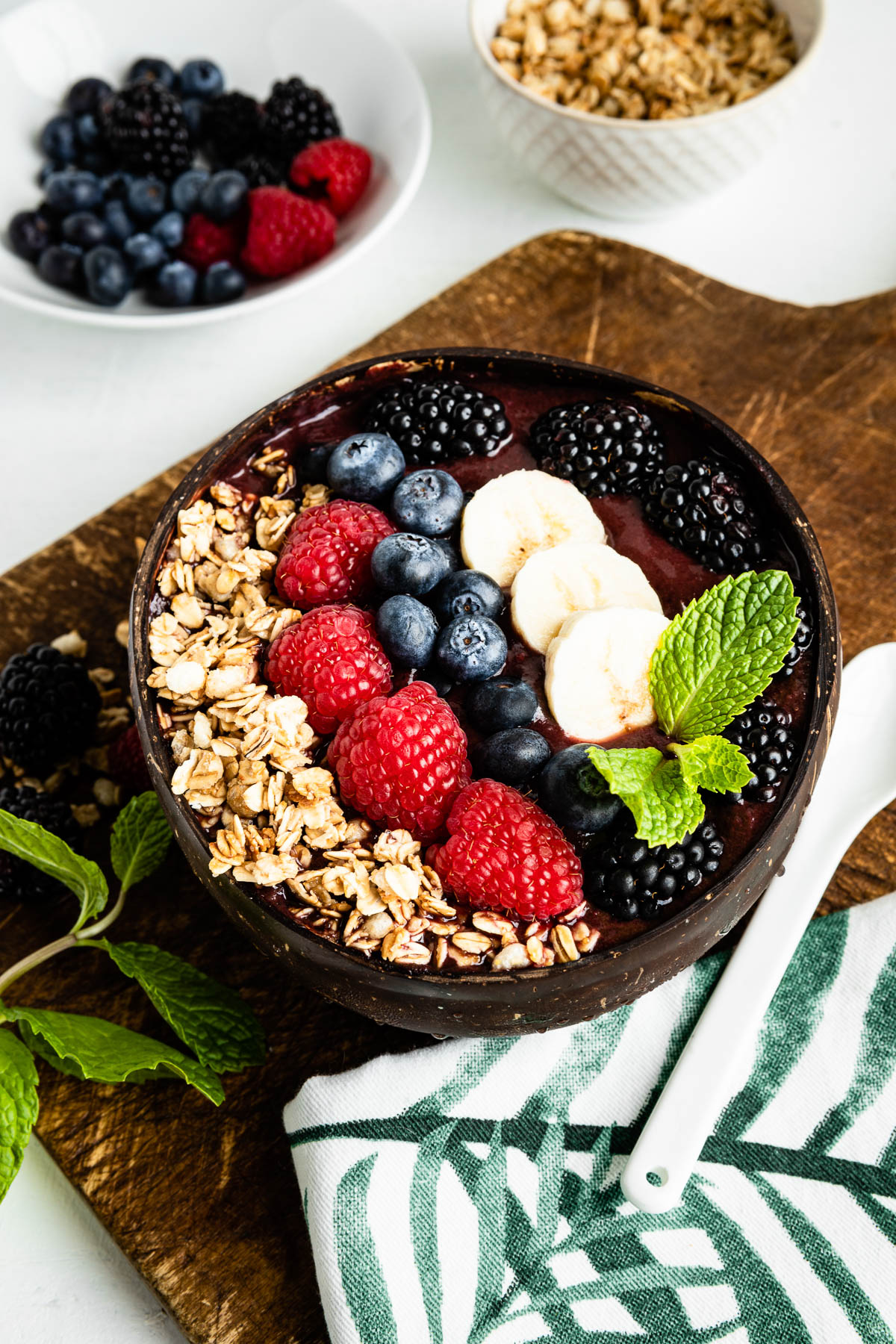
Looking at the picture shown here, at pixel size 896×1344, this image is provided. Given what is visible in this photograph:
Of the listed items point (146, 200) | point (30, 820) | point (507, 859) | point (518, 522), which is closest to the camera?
point (507, 859)

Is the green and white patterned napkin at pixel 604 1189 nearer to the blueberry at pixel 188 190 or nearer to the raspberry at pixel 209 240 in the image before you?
the raspberry at pixel 209 240

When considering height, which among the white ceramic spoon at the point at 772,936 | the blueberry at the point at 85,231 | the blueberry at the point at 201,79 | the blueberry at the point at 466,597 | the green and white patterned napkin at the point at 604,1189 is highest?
the blueberry at the point at 201,79

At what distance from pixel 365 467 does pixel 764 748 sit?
2.16ft

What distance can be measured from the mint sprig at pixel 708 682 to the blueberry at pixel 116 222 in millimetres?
1627

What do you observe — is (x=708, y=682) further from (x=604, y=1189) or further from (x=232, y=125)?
(x=232, y=125)

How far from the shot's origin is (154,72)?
2668 millimetres

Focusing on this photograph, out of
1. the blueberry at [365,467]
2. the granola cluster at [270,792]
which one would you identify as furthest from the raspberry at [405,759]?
the blueberry at [365,467]

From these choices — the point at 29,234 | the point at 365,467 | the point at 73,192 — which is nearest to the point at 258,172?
the point at 73,192

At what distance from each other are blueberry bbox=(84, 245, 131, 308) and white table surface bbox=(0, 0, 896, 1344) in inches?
6.2

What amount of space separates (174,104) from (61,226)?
0.36m

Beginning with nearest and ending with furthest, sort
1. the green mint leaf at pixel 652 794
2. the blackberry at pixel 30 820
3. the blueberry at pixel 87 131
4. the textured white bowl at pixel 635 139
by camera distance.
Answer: the green mint leaf at pixel 652 794, the blackberry at pixel 30 820, the textured white bowl at pixel 635 139, the blueberry at pixel 87 131

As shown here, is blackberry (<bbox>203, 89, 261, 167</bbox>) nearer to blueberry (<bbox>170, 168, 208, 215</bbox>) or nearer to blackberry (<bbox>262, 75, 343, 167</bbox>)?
blackberry (<bbox>262, 75, 343, 167</bbox>)

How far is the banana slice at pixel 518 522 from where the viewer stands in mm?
1619

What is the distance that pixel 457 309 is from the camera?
2.40 meters
